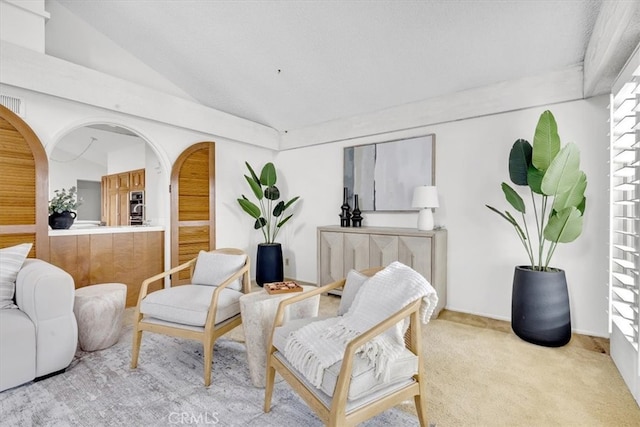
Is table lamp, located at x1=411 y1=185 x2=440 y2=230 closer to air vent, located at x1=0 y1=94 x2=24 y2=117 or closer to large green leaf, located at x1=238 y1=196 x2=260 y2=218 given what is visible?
large green leaf, located at x1=238 y1=196 x2=260 y2=218

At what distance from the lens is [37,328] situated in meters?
1.91

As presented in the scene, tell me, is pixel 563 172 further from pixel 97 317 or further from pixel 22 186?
pixel 22 186

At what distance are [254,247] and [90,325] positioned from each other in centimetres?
255

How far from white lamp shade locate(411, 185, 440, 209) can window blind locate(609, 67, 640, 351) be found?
54.3 inches

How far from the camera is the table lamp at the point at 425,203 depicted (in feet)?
10.5

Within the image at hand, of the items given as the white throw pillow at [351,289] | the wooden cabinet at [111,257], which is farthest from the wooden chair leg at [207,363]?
the wooden cabinet at [111,257]

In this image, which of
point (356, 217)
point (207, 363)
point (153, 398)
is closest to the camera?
point (153, 398)

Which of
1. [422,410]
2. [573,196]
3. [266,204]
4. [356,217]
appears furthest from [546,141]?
[266,204]

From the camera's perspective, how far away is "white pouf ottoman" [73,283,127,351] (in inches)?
→ 91.0

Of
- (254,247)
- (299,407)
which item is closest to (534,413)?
(299,407)

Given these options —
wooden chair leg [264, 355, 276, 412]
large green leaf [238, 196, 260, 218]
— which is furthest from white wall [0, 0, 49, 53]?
wooden chair leg [264, 355, 276, 412]

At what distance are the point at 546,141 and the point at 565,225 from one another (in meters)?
0.69

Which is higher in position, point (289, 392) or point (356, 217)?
point (356, 217)

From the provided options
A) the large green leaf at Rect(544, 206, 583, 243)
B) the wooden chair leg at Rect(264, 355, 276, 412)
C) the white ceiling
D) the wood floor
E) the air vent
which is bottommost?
the wood floor
